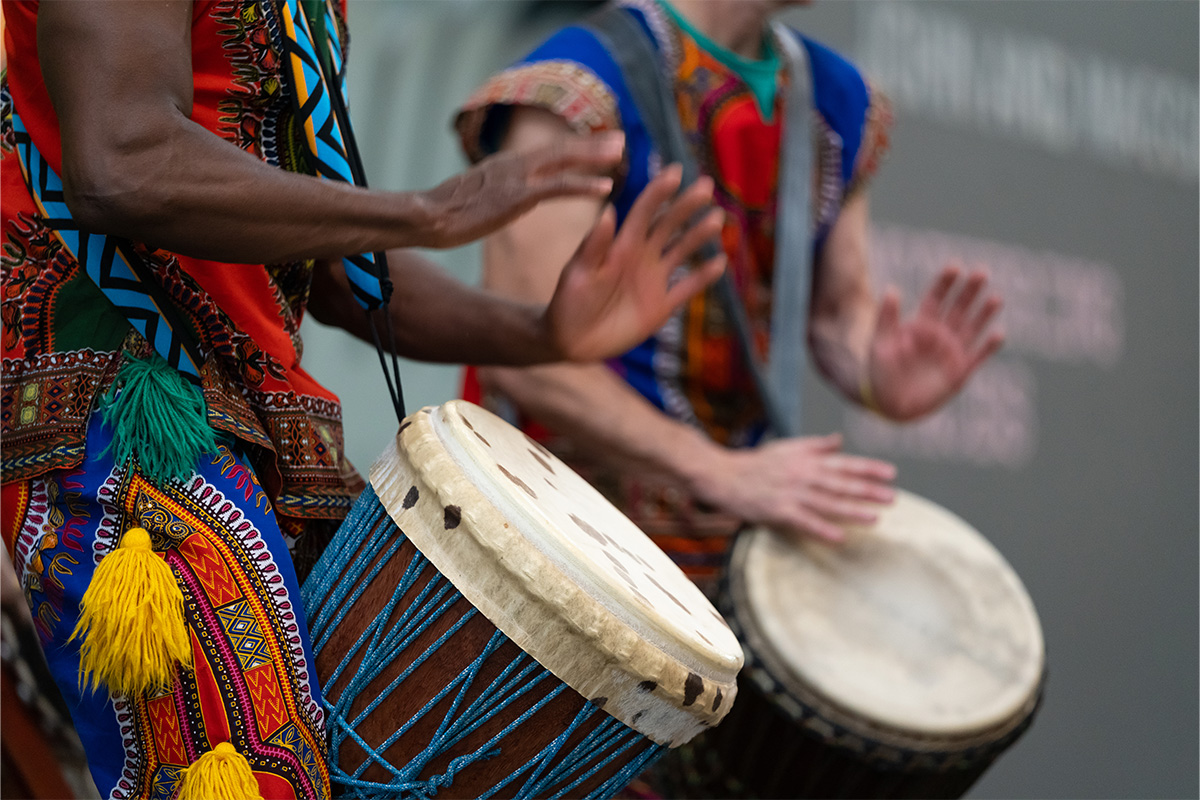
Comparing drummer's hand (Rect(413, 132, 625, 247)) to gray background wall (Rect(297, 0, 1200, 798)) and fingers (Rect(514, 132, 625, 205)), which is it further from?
gray background wall (Rect(297, 0, 1200, 798))

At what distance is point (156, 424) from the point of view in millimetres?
1074

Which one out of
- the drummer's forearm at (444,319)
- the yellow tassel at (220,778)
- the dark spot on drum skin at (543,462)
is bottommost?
the yellow tassel at (220,778)

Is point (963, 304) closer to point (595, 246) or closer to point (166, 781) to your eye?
point (595, 246)

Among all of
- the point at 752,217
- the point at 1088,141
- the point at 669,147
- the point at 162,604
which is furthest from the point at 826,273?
the point at 1088,141

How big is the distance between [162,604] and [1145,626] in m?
3.92

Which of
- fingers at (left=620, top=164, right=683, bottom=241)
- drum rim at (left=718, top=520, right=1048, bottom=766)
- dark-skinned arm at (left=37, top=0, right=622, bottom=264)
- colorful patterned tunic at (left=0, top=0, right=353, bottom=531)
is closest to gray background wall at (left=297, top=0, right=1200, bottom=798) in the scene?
drum rim at (left=718, top=520, right=1048, bottom=766)

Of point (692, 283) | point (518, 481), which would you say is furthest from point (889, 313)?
point (518, 481)

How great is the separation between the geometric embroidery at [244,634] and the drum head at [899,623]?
35.0 inches

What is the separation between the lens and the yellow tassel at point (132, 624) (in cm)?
99

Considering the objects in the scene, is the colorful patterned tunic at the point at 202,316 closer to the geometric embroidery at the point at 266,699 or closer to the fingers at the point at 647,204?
the geometric embroidery at the point at 266,699

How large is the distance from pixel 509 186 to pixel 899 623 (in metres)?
1.06

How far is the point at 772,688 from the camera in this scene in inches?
69.0

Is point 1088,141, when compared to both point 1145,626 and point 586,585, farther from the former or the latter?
point 586,585

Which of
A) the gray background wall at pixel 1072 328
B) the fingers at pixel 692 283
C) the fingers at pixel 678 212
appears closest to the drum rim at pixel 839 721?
the fingers at pixel 692 283
